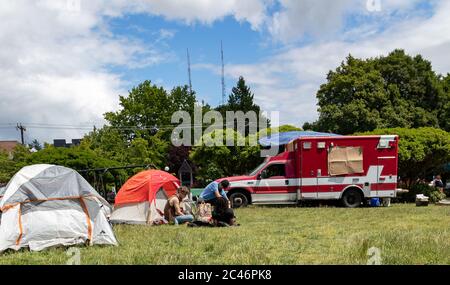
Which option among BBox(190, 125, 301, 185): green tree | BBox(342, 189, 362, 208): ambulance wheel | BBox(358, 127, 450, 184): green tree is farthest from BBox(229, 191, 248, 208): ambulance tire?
BBox(190, 125, 301, 185): green tree

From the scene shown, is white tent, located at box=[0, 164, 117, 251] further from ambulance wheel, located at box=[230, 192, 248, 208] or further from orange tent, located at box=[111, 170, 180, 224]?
ambulance wheel, located at box=[230, 192, 248, 208]

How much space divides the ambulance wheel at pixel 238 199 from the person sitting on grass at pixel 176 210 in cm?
572

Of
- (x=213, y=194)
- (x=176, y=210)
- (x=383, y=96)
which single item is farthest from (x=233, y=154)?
(x=213, y=194)

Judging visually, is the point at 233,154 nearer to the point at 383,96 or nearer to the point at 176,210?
the point at 383,96

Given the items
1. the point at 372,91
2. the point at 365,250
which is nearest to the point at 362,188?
the point at 365,250

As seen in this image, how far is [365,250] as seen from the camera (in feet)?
26.3

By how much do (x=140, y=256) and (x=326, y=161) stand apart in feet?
42.3

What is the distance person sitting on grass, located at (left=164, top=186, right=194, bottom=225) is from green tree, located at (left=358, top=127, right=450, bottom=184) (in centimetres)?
1206

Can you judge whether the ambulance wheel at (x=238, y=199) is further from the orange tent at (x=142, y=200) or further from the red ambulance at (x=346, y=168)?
the orange tent at (x=142, y=200)

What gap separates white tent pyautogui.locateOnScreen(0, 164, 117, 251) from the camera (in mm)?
9367

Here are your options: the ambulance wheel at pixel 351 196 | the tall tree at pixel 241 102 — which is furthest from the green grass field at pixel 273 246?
the tall tree at pixel 241 102

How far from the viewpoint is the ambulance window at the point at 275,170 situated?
799 inches

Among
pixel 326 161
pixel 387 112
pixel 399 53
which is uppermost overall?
pixel 399 53
